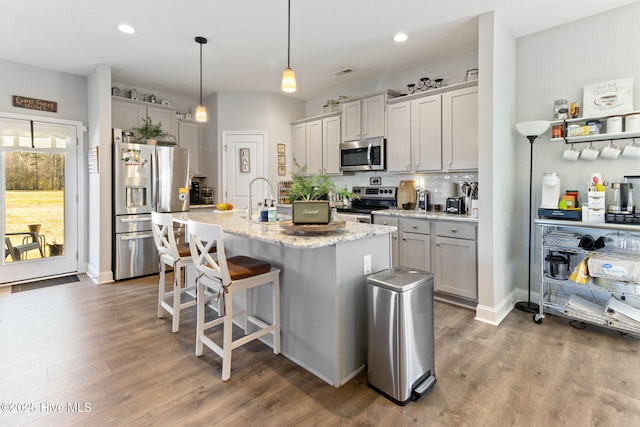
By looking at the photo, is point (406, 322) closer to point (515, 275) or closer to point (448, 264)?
point (448, 264)

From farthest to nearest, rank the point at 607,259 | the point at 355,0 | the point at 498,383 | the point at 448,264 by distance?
the point at 448,264 → the point at 355,0 → the point at 607,259 → the point at 498,383

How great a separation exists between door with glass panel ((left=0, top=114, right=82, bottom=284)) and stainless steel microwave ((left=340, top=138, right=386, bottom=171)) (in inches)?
147

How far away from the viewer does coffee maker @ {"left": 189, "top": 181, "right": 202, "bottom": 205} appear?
5566mm

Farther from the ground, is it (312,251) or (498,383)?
(312,251)

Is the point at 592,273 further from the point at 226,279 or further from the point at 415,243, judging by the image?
the point at 226,279

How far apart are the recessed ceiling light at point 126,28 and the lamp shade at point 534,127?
12.5 ft

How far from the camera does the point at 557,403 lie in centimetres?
186

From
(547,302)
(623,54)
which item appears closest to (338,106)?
(623,54)

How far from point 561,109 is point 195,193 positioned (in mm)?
5100

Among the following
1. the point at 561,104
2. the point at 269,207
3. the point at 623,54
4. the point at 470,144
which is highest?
the point at 623,54

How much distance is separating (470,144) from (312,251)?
8.06 feet

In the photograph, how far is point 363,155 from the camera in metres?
4.66

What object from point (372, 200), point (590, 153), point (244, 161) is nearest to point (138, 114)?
point (244, 161)

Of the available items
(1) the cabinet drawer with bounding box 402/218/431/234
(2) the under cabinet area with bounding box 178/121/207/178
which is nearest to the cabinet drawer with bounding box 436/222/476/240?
(1) the cabinet drawer with bounding box 402/218/431/234
